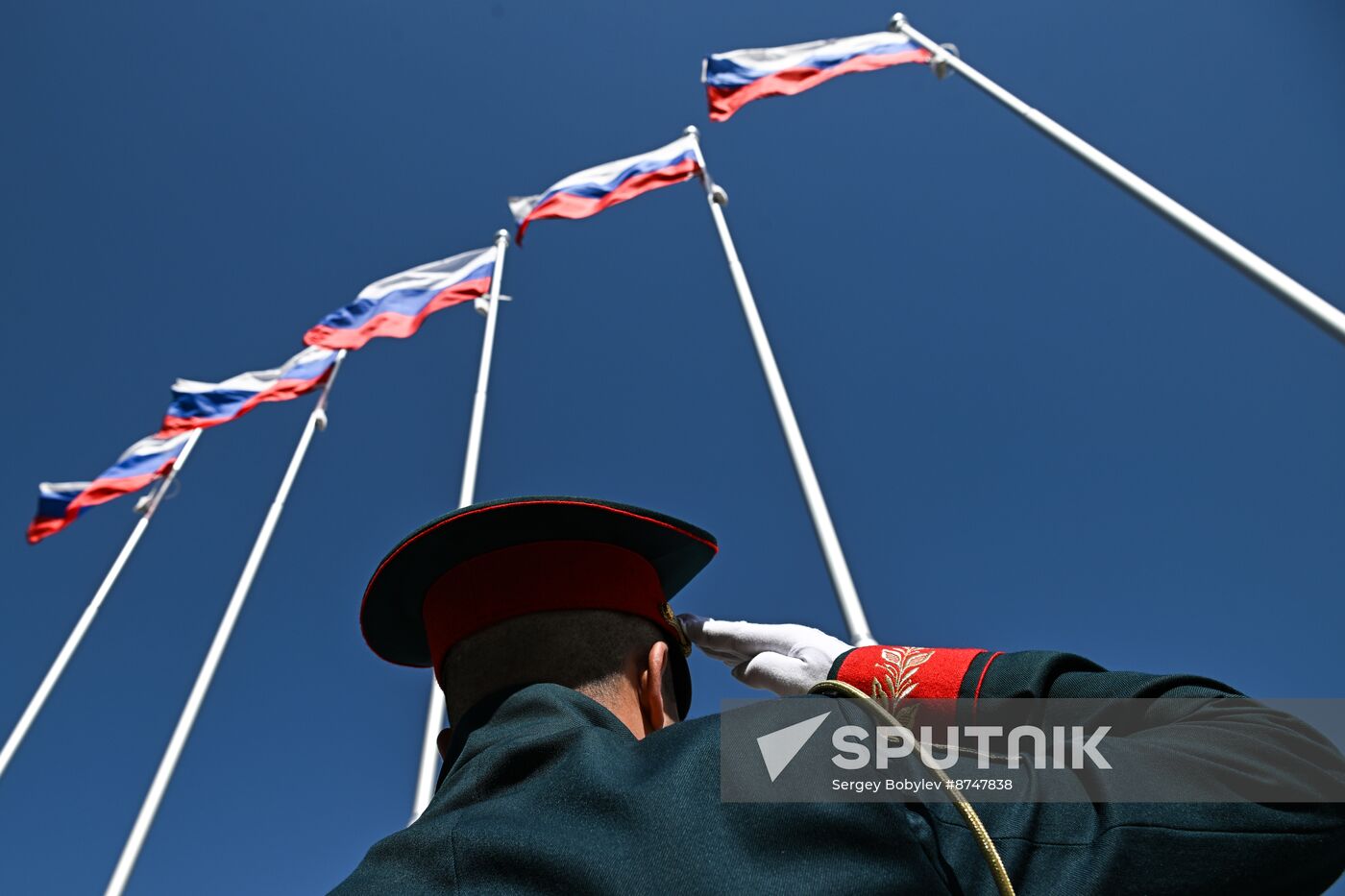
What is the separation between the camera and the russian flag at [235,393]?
10398 mm

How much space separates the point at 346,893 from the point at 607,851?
381mm

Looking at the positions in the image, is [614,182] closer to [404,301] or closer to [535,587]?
[404,301]

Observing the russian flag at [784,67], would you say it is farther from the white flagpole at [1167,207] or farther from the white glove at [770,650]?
the white glove at [770,650]

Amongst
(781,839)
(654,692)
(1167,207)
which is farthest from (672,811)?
(1167,207)

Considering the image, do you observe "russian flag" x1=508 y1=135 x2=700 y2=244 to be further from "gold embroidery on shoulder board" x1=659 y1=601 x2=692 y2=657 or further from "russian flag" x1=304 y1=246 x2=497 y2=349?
"gold embroidery on shoulder board" x1=659 y1=601 x2=692 y2=657

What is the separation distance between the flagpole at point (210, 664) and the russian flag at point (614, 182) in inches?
144

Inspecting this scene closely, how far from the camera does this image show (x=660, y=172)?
8.64m

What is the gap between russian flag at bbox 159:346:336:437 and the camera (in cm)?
1040

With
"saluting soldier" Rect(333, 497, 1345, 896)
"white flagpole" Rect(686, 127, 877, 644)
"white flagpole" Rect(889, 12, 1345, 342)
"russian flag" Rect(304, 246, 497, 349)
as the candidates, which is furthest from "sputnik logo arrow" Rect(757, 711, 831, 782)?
"russian flag" Rect(304, 246, 497, 349)

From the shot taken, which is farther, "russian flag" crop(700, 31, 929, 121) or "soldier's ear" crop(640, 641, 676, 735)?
"russian flag" crop(700, 31, 929, 121)

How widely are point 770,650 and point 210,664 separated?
7.90 metres

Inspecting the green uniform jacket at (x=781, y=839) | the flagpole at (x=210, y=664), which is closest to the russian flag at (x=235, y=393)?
the flagpole at (x=210, y=664)

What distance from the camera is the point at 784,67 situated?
8.12 meters

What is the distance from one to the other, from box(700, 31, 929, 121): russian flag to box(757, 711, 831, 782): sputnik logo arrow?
7.51 metres
